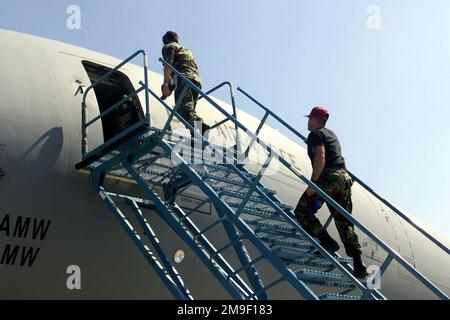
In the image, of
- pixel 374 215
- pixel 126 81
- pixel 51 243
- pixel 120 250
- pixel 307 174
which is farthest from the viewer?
pixel 374 215

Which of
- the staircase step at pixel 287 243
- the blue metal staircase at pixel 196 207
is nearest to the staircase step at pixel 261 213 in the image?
the blue metal staircase at pixel 196 207

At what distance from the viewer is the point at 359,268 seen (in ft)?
29.6

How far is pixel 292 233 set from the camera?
976 centimetres

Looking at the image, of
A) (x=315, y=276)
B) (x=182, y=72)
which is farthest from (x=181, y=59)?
(x=315, y=276)

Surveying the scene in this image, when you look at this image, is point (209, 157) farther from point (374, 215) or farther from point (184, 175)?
point (374, 215)

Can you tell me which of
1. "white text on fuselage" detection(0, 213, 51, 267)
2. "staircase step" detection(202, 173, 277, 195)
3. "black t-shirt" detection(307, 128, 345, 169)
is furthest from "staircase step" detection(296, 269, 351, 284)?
"white text on fuselage" detection(0, 213, 51, 267)

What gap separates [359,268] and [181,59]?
438 cm

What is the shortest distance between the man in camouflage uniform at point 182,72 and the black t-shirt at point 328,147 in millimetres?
2077

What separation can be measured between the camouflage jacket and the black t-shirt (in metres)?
2.50

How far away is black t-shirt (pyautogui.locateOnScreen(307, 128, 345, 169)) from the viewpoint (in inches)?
364

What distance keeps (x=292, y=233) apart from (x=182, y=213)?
1.62 metres

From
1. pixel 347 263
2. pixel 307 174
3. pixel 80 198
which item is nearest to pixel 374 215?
pixel 307 174

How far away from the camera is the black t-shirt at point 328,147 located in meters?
9.23

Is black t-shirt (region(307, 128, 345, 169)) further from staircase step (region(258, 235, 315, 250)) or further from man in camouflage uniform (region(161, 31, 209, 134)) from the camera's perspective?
man in camouflage uniform (region(161, 31, 209, 134))
